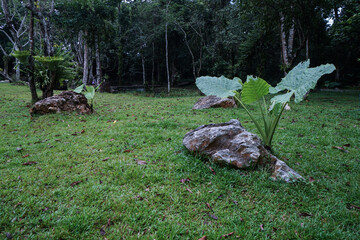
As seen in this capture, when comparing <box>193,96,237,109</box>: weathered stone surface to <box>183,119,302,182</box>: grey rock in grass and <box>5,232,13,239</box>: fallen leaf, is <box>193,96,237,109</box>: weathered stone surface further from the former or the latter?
<box>5,232,13,239</box>: fallen leaf

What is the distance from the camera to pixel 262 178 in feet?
8.50

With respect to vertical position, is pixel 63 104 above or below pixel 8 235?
above

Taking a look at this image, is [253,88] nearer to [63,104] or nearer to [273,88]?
[273,88]

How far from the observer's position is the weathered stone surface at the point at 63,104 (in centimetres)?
609

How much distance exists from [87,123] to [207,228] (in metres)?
4.64

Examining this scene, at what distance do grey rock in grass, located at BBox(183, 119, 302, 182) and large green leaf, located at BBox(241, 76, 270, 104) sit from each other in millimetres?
550

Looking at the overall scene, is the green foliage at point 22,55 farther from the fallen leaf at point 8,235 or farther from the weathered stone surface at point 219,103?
the fallen leaf at point 8,235

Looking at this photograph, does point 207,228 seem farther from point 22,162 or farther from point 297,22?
point 297,22

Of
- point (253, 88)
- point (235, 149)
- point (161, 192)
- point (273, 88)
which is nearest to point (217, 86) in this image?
point (253, 88)

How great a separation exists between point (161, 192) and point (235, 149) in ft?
4.17

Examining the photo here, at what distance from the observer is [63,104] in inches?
252

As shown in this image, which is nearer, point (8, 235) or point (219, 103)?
point (8, 235)

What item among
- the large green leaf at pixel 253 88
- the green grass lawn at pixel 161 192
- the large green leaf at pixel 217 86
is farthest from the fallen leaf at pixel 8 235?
the large green leaf at pixel 253 88

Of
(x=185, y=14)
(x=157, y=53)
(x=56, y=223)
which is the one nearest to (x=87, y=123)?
(x=56, y=223)
